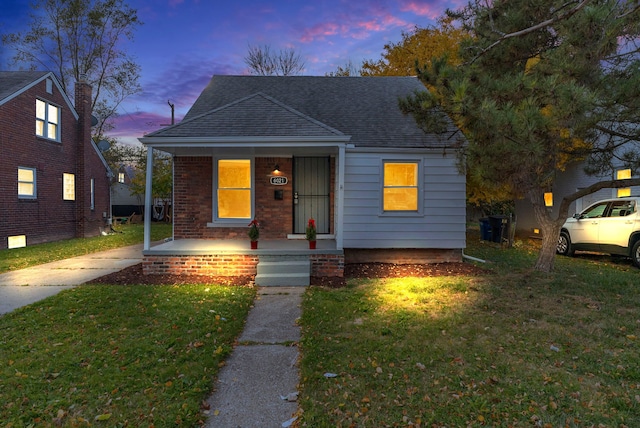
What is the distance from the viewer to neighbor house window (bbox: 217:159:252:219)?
9070mm

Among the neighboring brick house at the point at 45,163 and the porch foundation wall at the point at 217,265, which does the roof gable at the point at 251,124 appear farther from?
the neighboring brick house at the point at 45,163

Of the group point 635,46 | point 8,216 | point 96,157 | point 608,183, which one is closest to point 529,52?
point 635,46

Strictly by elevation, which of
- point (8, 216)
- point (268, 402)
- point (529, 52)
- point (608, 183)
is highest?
point (529, 52)

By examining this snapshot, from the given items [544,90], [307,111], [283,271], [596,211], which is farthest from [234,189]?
[596,211]

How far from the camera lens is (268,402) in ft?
9.46

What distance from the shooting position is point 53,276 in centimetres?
723

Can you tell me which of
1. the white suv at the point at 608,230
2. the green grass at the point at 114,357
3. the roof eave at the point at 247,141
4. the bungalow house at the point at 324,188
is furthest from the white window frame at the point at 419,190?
the white suv at the point at 608,230

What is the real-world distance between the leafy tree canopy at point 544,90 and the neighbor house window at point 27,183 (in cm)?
1386

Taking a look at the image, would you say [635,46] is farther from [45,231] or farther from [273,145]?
[45,231]

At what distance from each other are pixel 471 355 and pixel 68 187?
17.1 m

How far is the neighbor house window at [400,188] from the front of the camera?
878 cm

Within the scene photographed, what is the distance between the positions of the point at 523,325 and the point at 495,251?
23.3 ft

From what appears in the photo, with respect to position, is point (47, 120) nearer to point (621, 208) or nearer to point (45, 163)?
point (45, 163)

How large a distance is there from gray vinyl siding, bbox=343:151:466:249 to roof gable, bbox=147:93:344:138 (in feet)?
4.91
